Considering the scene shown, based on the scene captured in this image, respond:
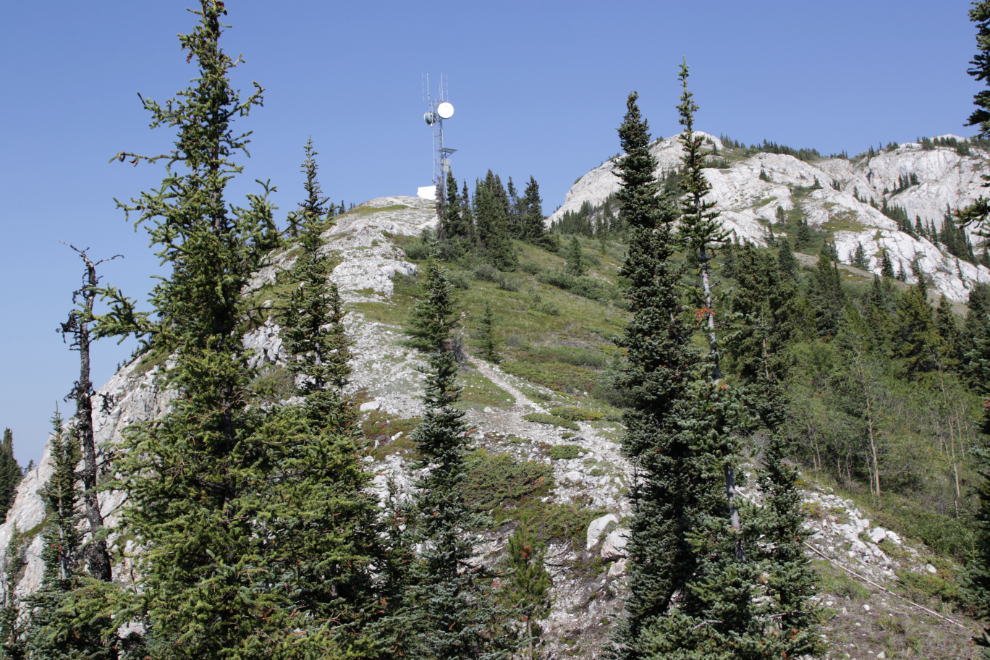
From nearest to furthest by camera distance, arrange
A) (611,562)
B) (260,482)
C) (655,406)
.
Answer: (260,482) < (655,406) < (611,562)

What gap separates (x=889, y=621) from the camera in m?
18.2

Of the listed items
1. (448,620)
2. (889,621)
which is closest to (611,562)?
(448,620)

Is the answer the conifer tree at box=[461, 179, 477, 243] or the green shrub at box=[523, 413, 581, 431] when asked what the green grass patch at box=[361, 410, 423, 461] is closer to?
the green shrub at box=[523, 413, 581, 431]

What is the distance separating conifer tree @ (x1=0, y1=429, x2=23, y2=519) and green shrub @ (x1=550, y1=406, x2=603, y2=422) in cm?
8105

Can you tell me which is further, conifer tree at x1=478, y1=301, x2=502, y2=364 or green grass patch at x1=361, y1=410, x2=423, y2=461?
conifer tree at x1=478, y1=301, x2=502, y2=364

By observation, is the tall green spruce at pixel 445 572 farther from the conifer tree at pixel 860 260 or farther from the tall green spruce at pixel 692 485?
the conifer tree at pixel 860 260

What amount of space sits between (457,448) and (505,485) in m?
10.3

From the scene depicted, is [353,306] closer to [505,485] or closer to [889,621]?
[505,485]

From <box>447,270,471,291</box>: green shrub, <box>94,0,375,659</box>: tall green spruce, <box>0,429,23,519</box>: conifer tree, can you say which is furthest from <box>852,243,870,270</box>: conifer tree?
<box>0,429,23,519</box>: conifer tree

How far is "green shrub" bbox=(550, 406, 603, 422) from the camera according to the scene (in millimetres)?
32594

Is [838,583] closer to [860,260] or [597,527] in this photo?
[597,527]

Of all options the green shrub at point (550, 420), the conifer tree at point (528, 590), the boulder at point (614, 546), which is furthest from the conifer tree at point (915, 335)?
the conifer tree at point (528, 590)

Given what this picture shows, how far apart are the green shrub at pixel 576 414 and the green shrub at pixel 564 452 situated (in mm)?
5420

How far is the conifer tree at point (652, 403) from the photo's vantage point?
53.4 feet
